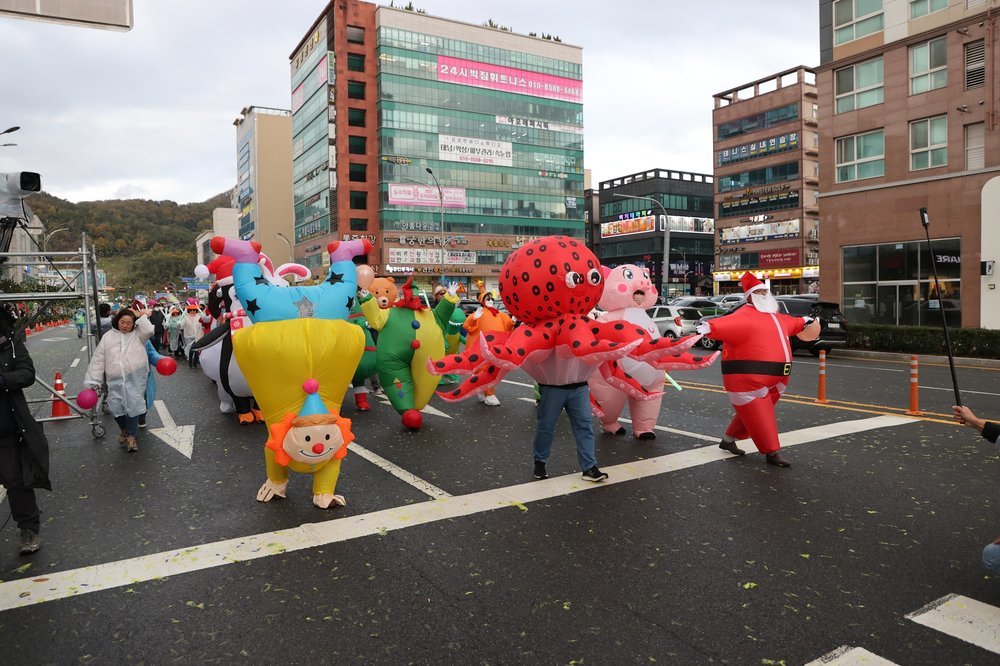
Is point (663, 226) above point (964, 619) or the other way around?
above

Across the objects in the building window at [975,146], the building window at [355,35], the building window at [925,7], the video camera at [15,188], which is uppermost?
the building window at [355,35]

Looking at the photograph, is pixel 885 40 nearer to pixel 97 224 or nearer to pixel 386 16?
pixel 386 16

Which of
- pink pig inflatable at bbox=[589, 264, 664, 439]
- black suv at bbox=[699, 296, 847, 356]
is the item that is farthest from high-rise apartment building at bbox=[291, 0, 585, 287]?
pink pig inflatable at bbox=[589, 264, 664, 439]

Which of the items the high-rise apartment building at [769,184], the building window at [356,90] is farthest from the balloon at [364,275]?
the building window at [356,90]

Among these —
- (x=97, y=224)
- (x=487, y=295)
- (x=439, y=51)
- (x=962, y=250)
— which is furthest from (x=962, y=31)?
(x=97, y=224)

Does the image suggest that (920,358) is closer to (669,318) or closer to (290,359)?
(669,318)

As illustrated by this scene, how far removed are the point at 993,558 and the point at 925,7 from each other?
23.5 meters

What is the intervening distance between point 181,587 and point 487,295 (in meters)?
7.63

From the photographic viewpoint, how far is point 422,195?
70000mm

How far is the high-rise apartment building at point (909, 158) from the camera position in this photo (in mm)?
19828

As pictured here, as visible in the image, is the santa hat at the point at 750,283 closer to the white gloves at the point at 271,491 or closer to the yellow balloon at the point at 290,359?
the yellow balloon at the point at 290,359

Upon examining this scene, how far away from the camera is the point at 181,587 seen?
418cm

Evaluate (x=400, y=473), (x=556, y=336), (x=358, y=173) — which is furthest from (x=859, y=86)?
(x=358, y=173)

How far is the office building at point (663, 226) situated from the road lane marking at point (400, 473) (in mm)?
73620
